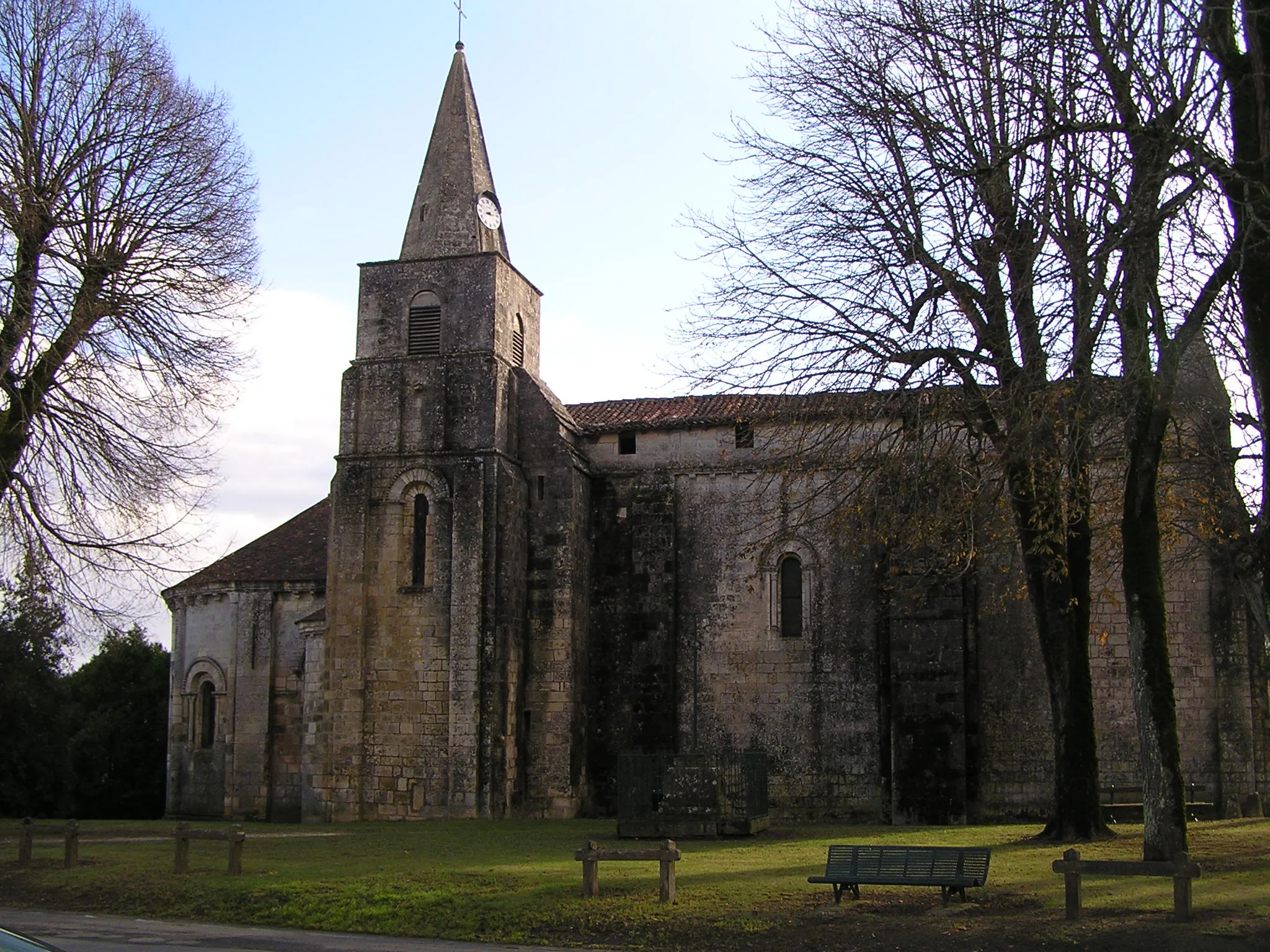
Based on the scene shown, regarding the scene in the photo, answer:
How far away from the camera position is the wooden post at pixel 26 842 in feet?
64.3

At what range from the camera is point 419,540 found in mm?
28344

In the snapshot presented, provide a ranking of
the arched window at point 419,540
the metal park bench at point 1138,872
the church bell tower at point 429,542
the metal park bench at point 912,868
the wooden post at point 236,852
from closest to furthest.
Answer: the metal park bench at point 1138,872
the metal park bench at point 912,868
the wooden post at point 236,852
the church bell tower at point 429,542
the arched window at point 419,540

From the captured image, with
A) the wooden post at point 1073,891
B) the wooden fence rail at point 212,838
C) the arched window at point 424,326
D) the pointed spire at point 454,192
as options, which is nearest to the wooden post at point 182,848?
the wooden fence rail at point 212,838

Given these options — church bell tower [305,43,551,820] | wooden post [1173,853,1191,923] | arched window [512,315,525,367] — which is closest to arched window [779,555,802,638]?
church bell tower [305,43,551,820]

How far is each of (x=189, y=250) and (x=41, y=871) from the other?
1039 cm

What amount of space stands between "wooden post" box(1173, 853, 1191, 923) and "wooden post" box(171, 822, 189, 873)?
12.5m

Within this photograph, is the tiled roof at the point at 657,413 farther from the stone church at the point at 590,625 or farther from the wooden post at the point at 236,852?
the wooden post at the point at 236,852

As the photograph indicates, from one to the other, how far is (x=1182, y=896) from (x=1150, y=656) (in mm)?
3576

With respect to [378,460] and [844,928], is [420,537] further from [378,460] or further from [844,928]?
[844,928]

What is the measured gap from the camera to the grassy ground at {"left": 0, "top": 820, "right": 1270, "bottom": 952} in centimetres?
1336

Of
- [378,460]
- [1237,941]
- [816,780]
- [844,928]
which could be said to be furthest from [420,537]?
[1237,941]

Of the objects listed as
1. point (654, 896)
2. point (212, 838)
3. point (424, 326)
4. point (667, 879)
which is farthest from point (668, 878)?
point (424, 326)

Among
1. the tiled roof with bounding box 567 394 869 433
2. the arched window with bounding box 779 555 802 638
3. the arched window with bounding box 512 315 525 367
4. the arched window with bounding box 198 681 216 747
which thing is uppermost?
the arched window with bounding box 512 315 525 367

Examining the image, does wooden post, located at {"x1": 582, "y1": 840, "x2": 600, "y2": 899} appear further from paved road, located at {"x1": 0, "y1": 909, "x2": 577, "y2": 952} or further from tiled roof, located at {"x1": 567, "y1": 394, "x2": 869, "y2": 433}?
tiled roof, located at {"x1": 567, "y1": 394, "x2": 869, "y2": 433}
